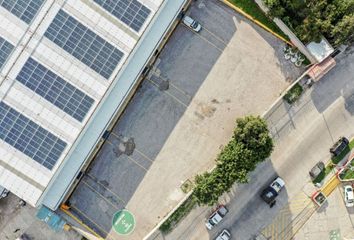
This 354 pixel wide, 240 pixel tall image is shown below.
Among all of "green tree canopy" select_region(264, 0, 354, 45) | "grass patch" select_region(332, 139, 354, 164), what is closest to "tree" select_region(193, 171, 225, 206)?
"grass patch" select_region(332, 139, 354, 164)

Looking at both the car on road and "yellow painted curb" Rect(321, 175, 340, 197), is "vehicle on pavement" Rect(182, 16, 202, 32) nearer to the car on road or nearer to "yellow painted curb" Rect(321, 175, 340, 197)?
the car on road

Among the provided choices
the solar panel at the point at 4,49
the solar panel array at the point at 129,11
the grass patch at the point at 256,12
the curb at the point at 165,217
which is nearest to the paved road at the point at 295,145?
the curb at the point at 165,217

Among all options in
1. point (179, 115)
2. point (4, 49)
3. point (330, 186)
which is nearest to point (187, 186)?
point (179, 115)

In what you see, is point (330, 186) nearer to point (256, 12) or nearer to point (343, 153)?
point (343, 153)

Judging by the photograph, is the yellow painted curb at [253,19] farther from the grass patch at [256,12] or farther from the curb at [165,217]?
the curb at [165,217]

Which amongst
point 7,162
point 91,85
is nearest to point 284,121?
point 91,85

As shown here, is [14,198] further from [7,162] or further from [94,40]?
[94,40]
